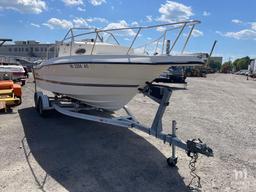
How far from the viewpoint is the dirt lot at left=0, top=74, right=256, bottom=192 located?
433 centimetres

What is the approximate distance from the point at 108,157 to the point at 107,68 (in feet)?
5.62

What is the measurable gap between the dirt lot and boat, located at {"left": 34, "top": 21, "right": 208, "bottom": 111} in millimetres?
911

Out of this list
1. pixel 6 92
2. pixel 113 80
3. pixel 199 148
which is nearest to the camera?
pixel 199 148

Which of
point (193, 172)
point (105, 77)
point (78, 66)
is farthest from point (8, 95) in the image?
point (193, 172)

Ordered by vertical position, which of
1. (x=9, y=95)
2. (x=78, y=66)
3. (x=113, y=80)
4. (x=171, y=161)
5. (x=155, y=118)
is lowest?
(x=171, y=161)

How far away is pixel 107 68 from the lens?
5883 mm

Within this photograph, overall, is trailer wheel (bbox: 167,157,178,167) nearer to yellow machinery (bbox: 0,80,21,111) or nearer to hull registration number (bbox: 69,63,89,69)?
hull registration number (bbox: 69,63,89,69)

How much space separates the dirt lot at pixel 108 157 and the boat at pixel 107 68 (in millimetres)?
911

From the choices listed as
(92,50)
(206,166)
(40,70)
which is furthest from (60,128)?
(206,166)

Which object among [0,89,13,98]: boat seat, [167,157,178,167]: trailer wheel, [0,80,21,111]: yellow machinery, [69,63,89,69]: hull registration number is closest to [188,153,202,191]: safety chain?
[167,157,178,167]: trailer wheel

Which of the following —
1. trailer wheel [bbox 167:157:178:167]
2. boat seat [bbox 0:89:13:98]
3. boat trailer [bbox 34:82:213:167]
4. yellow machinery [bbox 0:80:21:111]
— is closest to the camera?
boat trailer [bbox 34:82:213:167]

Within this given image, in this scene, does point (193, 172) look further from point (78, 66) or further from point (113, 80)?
point (78, 66)

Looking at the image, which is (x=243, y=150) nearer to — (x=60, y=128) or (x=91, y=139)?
(x=91, y=139)

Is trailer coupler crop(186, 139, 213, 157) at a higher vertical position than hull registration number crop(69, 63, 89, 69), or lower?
lower
